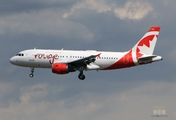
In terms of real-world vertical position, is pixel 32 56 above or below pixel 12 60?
above

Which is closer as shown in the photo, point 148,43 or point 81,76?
point 81,76

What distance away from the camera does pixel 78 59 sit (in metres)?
115

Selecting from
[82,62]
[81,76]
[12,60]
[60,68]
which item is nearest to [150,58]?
[82,62]

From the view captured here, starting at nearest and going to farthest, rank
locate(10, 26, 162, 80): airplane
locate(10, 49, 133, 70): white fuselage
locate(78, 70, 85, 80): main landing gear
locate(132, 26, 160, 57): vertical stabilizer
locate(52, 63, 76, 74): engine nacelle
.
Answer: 1. locate(52, 63, 76, 74): engine nacelle
2. locate(10, 26, 162, 80): airplane
3. locate(10, 49, 133, 70): white fuselage
4. locate(78, 70, 85, 80): main landing gear
5. locate(132, 26, 160, 57): vertical stabilizer

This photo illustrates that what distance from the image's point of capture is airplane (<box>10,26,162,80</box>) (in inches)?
4508

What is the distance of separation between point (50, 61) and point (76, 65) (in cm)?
515

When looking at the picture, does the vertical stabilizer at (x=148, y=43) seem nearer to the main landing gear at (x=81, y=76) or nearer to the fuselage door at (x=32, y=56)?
the main landing gear at (x=81, y=76)

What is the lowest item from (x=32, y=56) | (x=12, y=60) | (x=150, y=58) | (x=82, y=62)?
(x=82, y=62)

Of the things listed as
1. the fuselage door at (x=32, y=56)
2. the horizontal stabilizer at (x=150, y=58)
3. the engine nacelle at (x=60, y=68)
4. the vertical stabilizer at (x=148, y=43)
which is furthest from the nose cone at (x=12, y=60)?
the horizontal stabilizer at (x=150, y=58)

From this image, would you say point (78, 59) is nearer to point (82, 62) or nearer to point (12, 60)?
point (82, 62)

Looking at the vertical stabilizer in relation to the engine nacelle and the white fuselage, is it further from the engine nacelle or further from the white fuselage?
the engine nacelle

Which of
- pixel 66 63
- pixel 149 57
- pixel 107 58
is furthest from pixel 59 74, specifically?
pixel 149 57

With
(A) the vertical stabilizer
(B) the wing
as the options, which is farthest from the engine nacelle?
(A) the vertical stabilizer

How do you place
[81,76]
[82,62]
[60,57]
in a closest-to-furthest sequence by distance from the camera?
[82,62] < [60,57] < [81,76]
